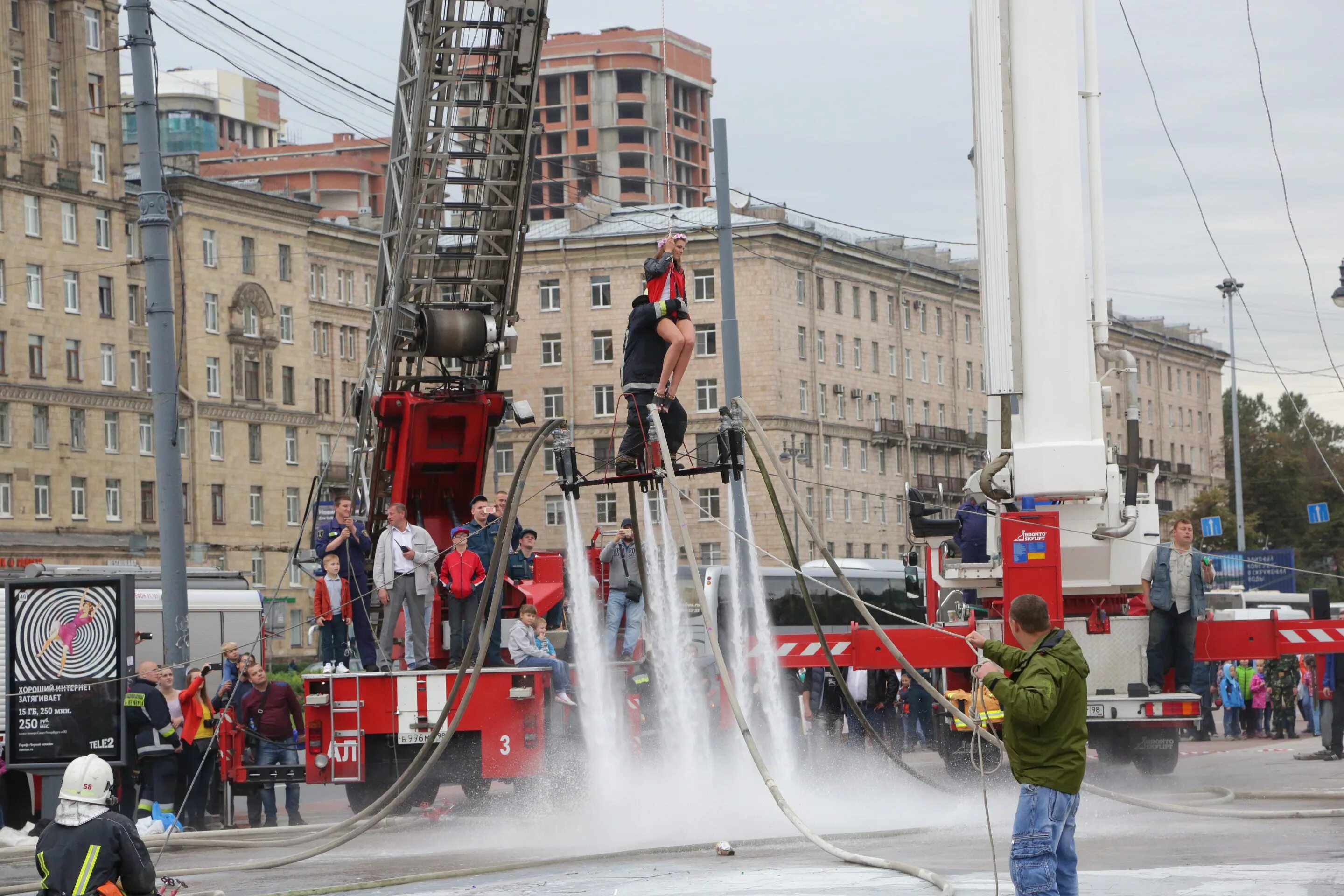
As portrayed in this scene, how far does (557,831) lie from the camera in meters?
16.6

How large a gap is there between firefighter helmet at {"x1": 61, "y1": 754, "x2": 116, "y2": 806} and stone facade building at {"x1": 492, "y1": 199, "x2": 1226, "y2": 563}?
2975 inches

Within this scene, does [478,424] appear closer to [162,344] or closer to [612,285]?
[162,344]

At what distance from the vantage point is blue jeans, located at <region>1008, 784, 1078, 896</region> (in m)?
9.40

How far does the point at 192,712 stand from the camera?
19.4 metres

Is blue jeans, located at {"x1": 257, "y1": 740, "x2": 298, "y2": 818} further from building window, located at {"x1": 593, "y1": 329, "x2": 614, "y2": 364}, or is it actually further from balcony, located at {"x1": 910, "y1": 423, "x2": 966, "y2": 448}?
balcony, located at {"x1": 910, "y1": 423, "x2": 966, "y2": 448}

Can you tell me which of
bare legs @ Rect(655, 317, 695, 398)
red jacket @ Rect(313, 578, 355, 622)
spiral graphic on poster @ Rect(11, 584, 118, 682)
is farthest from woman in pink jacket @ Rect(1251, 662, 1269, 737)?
spiral graphic on poster @ Rect(11, 584, 118, 682)

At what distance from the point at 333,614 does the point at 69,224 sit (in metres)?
61.7

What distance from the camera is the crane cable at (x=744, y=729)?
1230 centimetres

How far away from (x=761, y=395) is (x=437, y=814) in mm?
72026

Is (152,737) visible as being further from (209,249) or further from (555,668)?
(209,249)

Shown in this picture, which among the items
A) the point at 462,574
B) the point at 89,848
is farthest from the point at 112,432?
the point at 89,848

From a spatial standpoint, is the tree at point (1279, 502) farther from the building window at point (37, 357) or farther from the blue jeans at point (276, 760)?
the blue jeans at point (276, 760)

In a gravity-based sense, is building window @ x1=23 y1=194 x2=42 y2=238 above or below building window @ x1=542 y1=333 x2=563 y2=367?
above

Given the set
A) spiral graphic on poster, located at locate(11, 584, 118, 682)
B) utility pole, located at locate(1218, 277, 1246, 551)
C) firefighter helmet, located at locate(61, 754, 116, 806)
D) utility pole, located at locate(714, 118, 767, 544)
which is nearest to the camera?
firefighter helmet, located at locate(61, 754, 116, 806)
